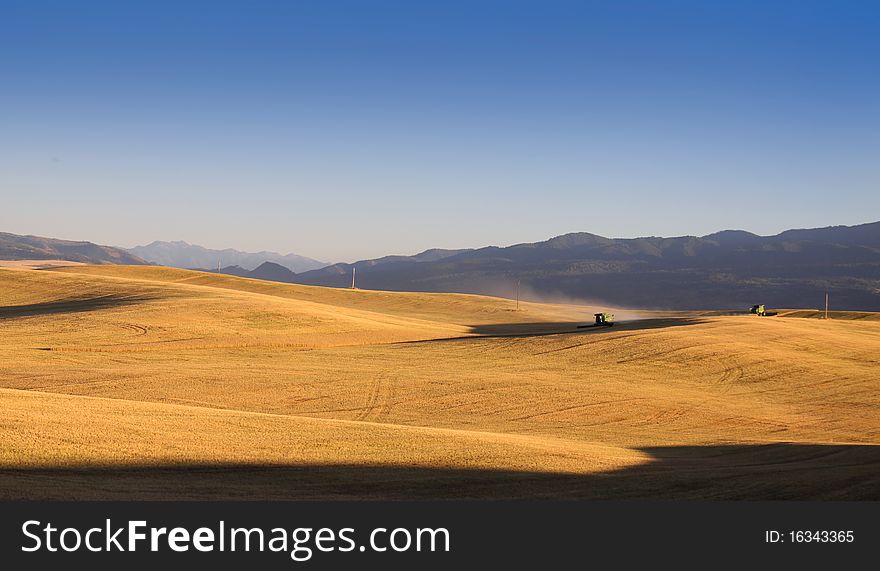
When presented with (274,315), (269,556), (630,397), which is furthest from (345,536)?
(274,315)

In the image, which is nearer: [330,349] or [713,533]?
[713,533]

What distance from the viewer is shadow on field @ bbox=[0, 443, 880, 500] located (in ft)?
33.7

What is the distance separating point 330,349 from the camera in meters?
41.2

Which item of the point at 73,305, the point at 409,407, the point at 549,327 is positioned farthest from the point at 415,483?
the point at 73,305

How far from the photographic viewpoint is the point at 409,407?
24781 mm

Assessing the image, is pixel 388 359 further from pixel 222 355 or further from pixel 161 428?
pixel 161 428

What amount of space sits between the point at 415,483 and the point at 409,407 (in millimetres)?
12944

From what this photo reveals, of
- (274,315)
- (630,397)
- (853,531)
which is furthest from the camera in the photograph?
(274,315)

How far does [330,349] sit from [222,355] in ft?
22.0

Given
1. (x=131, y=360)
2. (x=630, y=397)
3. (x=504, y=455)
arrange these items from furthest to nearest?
(x=131, y=360), (x=630, y=397), (x=504, y=455)

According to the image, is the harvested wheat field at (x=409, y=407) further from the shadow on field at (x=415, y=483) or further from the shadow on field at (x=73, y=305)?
the shadow on field at (x=73, y=305)

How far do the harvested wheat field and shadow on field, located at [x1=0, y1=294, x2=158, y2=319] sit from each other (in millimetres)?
466

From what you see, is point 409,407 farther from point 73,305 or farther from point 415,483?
point 73,305

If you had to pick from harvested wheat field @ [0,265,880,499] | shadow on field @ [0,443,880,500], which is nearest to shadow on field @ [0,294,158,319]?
harvested wheat field @ [0,265,880,499]
